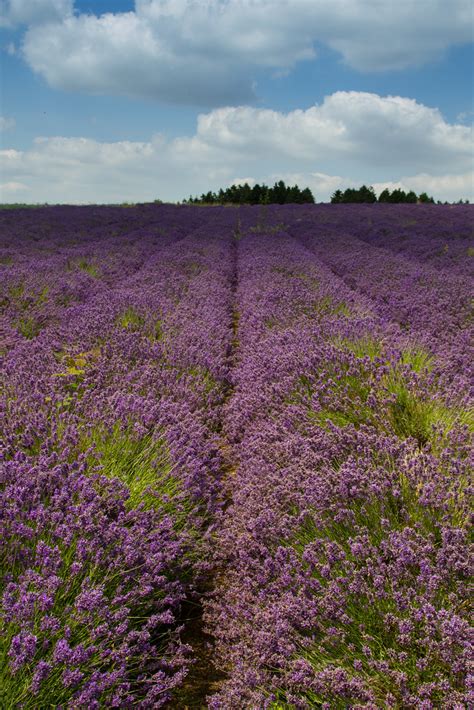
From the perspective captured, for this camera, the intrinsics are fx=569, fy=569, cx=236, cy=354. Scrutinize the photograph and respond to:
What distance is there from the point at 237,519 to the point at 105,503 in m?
0.62

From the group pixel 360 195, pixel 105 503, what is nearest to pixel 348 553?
pixel 105 503

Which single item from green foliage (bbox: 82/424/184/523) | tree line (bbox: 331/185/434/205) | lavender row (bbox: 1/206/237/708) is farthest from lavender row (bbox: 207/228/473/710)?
tree line (bbox: 331/185/434/205)

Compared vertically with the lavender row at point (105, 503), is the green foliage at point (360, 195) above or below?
above

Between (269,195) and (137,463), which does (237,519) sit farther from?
(269,195)

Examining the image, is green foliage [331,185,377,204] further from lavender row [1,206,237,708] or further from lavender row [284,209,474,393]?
lavender row [1,206,237,708]

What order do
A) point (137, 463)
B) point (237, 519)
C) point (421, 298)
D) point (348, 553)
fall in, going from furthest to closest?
point (421, 298) → point (137, 463) → point (237, 519) → point (348, 553)

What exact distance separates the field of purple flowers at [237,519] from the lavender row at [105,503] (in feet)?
0.04

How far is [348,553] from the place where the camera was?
84.1 inches

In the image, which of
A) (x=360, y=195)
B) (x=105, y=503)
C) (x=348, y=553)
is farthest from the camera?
(x=360, y=195)

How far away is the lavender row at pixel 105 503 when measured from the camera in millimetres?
1733

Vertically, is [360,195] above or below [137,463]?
above

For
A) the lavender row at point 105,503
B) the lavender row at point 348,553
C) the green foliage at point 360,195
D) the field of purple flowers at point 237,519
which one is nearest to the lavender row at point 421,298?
the field of purple flowers at point 237,519

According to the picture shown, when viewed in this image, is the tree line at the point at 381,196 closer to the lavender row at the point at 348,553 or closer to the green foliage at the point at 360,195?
the green foliage at the point at 360,195

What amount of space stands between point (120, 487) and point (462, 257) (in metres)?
9.40
